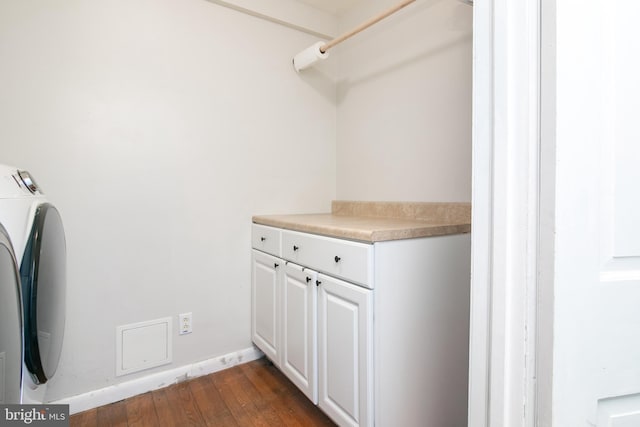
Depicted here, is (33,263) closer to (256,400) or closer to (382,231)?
(382,231)

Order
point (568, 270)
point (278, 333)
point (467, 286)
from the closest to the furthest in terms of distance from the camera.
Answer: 1. point (568, 270)
2. point (467, 286)
3. point (278, 333)

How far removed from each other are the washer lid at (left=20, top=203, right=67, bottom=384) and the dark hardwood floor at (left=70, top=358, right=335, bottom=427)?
571 millimetres

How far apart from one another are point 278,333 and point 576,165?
1.54 metres

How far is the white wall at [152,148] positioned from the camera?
4.82 ft

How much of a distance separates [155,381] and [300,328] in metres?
0.88

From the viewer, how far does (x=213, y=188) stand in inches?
74.4

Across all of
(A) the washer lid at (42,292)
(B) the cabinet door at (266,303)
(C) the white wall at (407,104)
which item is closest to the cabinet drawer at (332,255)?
(B) the cabinet door at (266,303)

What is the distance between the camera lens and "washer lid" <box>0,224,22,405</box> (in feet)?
2.26

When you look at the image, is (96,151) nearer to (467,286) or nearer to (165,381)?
(165,381)

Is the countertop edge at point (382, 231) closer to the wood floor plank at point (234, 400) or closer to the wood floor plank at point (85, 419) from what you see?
the wood floor plank at point (234, 400)

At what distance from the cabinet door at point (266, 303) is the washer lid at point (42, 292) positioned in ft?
3.03

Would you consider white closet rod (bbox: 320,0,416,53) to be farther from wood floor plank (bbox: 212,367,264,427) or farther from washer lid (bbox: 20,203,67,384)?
wood floor plank (bbox: 212,367,264,427)

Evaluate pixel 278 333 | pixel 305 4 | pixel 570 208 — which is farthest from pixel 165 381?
pixel 305 4

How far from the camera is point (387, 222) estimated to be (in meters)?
1.60
